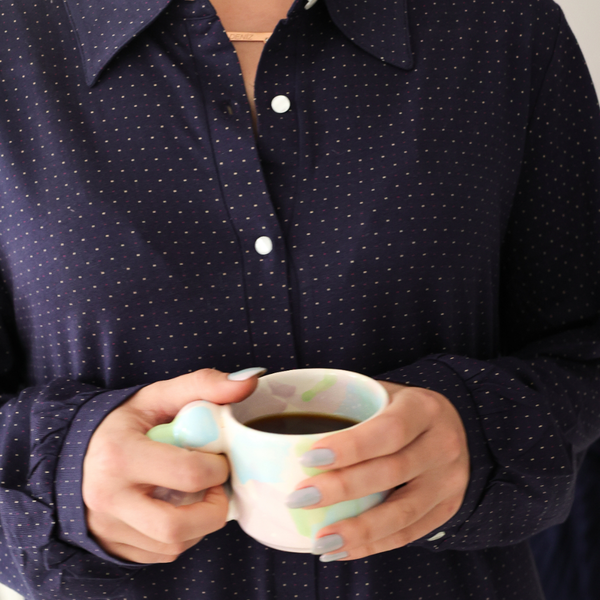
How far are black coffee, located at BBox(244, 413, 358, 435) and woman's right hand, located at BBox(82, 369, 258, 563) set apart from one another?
0.05 metres

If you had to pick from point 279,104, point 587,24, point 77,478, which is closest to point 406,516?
point 77,478

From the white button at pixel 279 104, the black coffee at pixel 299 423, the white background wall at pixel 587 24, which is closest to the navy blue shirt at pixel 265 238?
the white button at pixel 279 104

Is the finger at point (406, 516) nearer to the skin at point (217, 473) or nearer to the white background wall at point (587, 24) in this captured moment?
the skin at point (217, 473)

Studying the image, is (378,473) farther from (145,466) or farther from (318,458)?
(145,466)

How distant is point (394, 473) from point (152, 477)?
18 centimetres

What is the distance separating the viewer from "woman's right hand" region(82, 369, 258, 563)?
43 cm

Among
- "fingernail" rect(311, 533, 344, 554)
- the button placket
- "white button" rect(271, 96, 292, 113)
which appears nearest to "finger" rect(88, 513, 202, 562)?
"fingernail" rect(311, 533, 344, 554)

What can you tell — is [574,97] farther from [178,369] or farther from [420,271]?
[178,369]

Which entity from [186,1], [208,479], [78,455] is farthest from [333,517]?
[186,1]

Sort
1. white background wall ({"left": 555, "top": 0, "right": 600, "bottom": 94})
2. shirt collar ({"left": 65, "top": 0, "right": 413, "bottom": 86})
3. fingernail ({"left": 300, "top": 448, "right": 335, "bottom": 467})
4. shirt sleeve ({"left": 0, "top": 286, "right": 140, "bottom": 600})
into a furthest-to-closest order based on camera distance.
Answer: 1. white background wall ({"left": 555, "top": 0, "right": 600, "bottom": 94})
2. shirt collar ({"left": 65, "top": 0, "right": 413, "bottom": 86})
3. shirt sleeve ({"left": 0, "top": 286, "right": 140, "bottom": 600})
4. fingernail ({"left": 300, "top": 448, "right": 335, "bottom": 467})

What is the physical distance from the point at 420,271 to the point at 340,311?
10 centimetres

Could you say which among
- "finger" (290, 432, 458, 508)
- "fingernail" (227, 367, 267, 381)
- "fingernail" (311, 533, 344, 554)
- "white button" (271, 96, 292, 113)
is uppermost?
"white button" (271, 96, 292, 113)

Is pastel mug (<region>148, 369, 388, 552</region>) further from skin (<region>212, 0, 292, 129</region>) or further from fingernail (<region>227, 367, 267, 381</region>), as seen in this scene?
skin (<region>212, 0, 292, 129</region>)

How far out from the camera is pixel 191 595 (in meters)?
0.61
